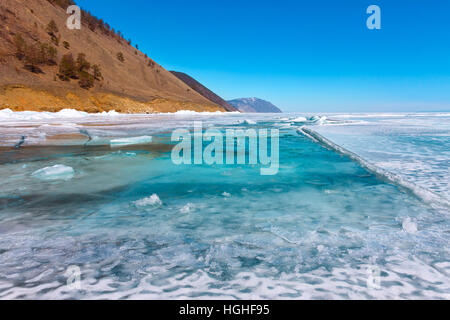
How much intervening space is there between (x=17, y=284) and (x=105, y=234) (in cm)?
74

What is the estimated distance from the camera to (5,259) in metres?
1.90

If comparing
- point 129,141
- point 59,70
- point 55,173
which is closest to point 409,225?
point 55,173

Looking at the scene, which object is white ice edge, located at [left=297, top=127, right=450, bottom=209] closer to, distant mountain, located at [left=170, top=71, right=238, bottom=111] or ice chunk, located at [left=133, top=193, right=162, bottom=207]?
ice chunk, located at [left=133, top=193, right=162, bottom=207]

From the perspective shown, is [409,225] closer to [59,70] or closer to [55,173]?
[55,173]

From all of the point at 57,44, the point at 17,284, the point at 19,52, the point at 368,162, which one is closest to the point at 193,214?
the point at 17,284

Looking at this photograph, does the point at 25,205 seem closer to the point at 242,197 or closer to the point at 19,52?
the point at 242,197

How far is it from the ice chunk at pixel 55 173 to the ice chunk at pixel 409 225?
4.37 m

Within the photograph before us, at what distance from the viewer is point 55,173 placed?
4367 mm

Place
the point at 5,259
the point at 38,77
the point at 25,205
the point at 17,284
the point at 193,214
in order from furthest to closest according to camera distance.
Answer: the point at 38,77 → the point at 25,205 → the point at 193,214 → the point at 5,259 → the point at 17,284

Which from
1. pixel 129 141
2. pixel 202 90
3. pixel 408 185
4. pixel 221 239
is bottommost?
pixel 221 239

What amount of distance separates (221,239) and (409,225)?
160cm

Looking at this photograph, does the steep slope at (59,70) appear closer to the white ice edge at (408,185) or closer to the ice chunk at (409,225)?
the white ice edge at (408,185)

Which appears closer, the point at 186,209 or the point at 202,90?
the point at 186,209

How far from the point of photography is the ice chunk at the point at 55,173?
13.9ft
